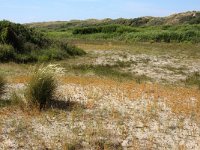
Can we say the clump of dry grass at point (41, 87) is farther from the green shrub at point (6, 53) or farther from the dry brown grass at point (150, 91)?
the green shrub at point (6, 53)

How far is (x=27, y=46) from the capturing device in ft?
85.1

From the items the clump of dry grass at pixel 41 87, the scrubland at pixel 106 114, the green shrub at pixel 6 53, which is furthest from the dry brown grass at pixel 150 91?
the green shrub at pixel 6 53

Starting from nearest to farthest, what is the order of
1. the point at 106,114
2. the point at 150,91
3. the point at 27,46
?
the point at 106,114, the point at 150,91, the point at 27,46

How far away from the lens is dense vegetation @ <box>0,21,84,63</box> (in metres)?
23.6

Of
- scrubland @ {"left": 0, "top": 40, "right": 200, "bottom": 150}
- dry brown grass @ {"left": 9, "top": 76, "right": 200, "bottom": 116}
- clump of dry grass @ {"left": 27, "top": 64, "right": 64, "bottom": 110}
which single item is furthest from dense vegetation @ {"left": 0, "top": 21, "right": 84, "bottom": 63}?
clump of dry grass @ {"left": 27, "top": 64, "right": 64, "bottom": 110}

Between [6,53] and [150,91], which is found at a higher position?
[6,53]

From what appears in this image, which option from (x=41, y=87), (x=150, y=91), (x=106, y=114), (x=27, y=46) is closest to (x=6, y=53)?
(x=27, y=46)

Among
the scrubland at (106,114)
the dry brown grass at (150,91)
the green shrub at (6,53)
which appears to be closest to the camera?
the scrubland at (106,114)

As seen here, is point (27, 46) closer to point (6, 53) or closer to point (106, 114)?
point (6, 53)

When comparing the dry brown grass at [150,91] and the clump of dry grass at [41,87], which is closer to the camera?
the clump of dry grass at [41,87]

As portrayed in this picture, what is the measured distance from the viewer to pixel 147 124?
437 inches

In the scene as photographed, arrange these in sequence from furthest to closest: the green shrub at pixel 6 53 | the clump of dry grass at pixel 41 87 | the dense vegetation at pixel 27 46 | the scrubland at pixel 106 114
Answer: the dense vegetation at pixel 27 46 → the green shrub at pixel 6 53 → the clump of dry grass at pixel 41 87 → the scrubland at pixel 106 114

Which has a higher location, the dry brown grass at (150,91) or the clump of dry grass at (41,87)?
the clump of dry grass at (41,87)

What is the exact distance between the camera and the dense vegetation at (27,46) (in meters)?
23.6
